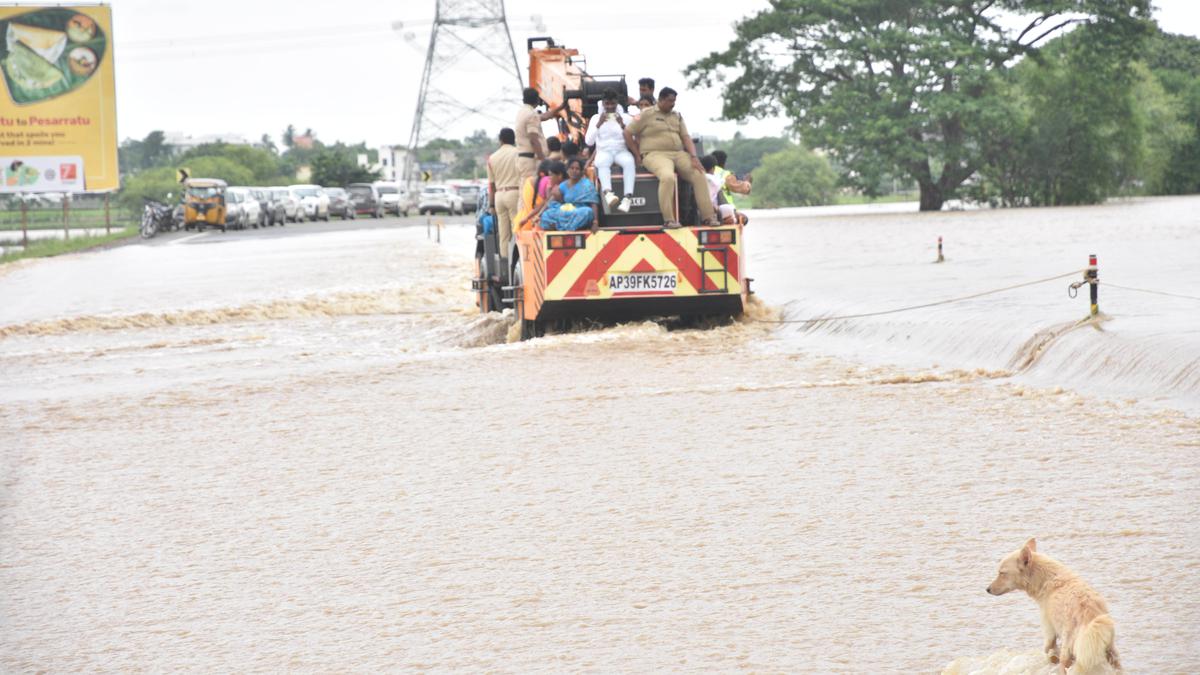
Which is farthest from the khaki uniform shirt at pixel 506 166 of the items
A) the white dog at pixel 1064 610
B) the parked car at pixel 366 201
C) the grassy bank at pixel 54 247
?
the parked car at pixel 366 201

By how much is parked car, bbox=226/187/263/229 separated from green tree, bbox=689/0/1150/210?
16.7m

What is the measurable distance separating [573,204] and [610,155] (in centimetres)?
62

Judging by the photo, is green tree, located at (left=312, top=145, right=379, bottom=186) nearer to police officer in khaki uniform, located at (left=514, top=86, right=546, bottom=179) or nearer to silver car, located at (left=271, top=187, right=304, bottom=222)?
silver car, located at (left=271, top=187, right=304, bottom=222)

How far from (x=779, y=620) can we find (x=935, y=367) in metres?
7.70

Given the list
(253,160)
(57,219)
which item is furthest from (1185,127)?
(253,160)

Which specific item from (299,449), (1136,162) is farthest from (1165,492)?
(1136,162)

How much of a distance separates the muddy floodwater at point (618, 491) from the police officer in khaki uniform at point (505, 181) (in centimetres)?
118

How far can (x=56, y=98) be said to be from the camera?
2147 inches

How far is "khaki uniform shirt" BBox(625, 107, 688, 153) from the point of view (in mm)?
17484

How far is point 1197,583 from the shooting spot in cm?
705

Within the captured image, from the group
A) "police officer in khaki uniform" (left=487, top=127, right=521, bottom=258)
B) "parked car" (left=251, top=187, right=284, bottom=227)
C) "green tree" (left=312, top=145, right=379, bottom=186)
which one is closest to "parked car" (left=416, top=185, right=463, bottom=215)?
"parked car" (left=251, top=187, right=284, bottom=227)

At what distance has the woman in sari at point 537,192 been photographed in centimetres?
1742

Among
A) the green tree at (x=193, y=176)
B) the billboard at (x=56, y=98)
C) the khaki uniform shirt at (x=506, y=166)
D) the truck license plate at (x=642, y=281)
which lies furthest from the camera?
the green tree at (x=193, y=176)

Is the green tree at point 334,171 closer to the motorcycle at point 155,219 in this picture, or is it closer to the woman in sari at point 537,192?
the motorcycle at point 155,219
